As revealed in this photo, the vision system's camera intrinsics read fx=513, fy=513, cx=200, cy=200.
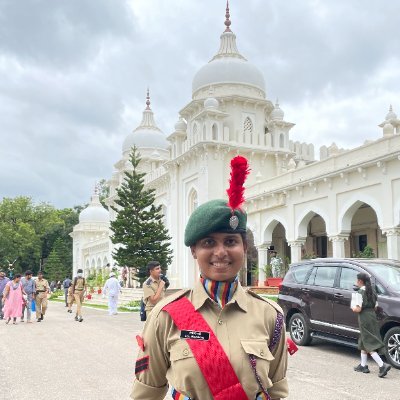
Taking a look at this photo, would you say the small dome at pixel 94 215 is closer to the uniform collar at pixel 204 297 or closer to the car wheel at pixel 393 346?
the car wheel at pixel 393 346

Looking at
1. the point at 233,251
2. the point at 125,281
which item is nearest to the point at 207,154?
the point at 125,281

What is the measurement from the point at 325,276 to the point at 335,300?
70 cm

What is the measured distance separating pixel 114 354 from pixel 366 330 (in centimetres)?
445

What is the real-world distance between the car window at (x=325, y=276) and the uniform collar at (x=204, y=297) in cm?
815

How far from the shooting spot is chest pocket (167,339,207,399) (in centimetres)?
206

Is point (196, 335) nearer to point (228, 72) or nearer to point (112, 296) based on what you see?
point (112, 296)

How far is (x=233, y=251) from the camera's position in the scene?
2.29 meters

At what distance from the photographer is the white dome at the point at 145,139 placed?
1928 inches

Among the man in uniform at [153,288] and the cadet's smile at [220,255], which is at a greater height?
the cadet's smile at [220,255]

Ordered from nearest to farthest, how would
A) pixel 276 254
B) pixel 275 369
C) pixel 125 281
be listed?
pixel 275 369 < pixel 276 254 < pixel 125 281

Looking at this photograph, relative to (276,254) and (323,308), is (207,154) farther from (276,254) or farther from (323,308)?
(323,308)

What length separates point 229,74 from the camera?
3347cm

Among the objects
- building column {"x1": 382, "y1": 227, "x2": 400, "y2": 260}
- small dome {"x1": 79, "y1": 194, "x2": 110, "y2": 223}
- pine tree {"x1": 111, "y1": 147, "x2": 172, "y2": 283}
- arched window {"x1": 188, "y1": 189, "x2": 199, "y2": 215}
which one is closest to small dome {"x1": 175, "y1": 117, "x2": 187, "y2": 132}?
arched window {"x1": 188, "y1": 189, "x2": 199, "y2": 215}

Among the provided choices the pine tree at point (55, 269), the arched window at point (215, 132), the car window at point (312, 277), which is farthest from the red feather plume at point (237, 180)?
the pine tree at point (55, 269)
